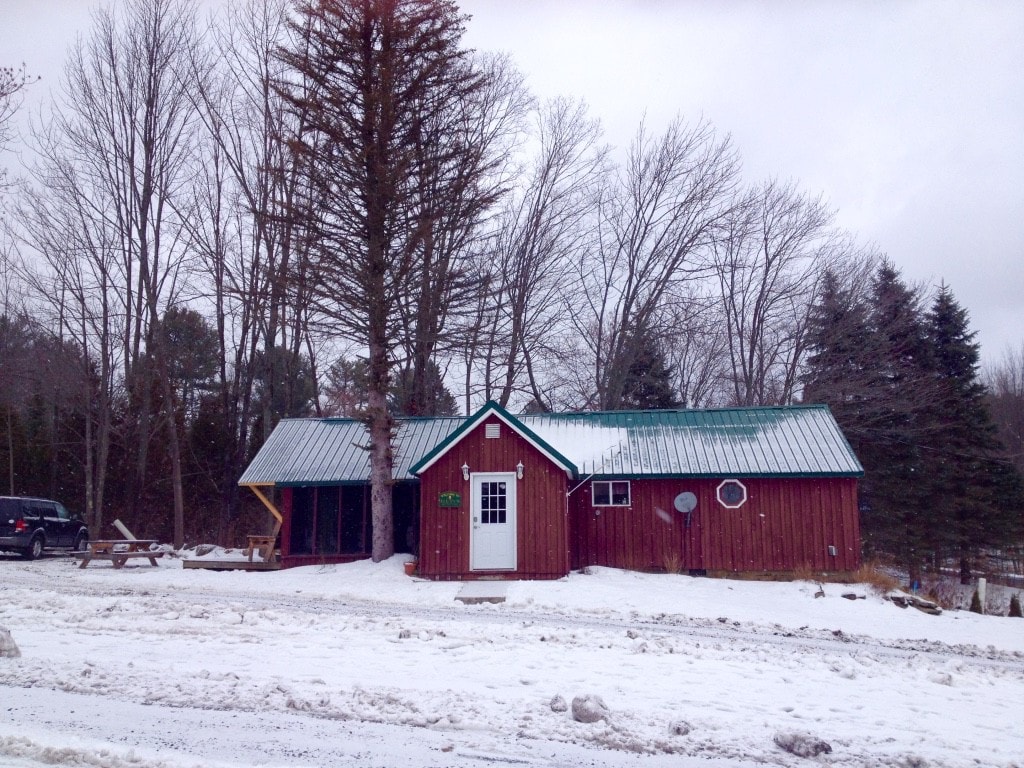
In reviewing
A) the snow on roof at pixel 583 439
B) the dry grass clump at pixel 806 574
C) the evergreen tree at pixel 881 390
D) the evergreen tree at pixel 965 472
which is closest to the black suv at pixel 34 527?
the snow on roof at pixel 583 439

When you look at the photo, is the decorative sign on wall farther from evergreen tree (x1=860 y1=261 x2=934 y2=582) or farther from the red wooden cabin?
evergreen tree (x1=860 y1=261 x2=934 y2=582)

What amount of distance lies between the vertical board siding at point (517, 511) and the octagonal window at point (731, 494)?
3.98m

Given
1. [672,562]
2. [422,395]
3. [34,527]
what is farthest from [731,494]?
[34,527]

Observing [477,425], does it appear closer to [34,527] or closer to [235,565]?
[235,565]

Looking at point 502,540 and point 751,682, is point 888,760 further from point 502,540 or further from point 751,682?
point 502,540

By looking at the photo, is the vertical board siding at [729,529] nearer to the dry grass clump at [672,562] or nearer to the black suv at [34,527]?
the dry grass clump at [672,562]

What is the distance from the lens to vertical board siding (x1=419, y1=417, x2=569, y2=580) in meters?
18.0

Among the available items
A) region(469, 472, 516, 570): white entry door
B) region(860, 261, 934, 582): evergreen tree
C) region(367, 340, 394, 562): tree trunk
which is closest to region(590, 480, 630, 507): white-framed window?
region(469, 472, 516, 570): white entry door

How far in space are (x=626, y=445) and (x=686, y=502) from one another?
2.23 m

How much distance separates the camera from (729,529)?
19547 millimetres

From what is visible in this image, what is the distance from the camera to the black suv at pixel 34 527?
2264cm

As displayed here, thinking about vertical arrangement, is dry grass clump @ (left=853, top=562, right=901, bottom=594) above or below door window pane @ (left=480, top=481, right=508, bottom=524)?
below

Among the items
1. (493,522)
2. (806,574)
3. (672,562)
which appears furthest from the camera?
(672,562)

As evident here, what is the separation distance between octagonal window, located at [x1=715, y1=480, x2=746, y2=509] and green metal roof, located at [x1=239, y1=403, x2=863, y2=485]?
352 millimetres
